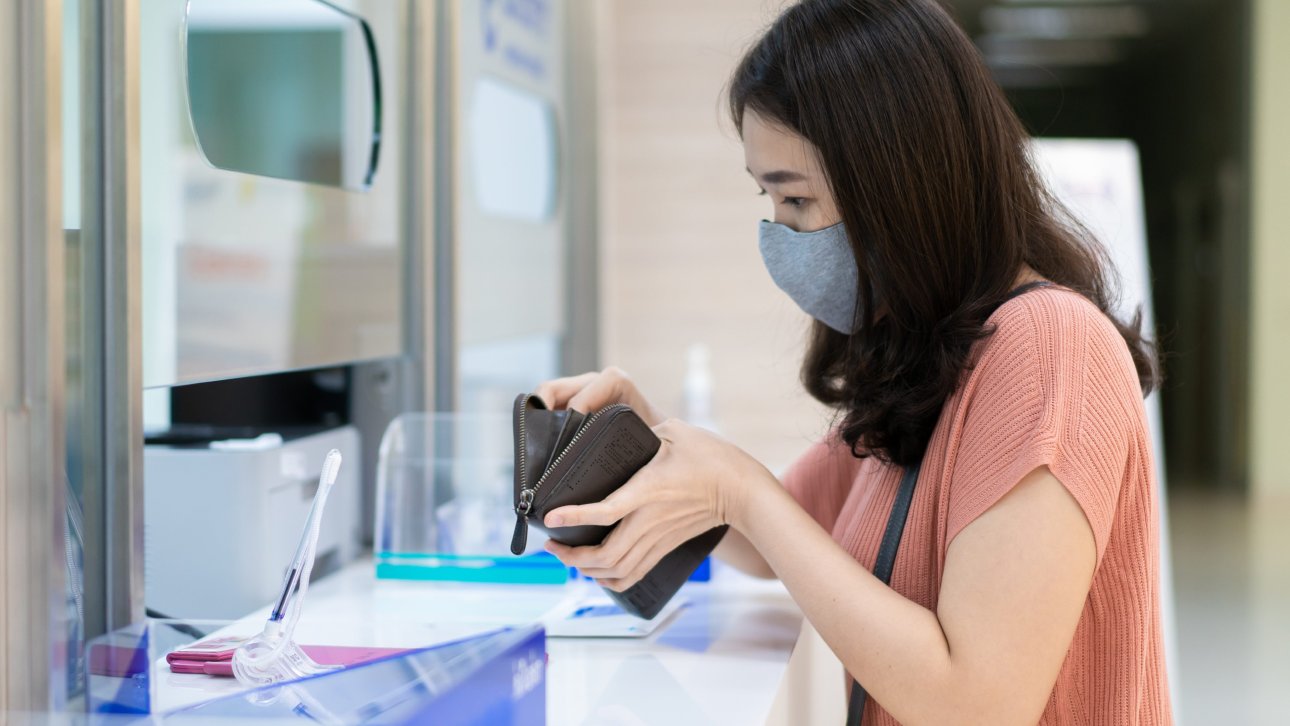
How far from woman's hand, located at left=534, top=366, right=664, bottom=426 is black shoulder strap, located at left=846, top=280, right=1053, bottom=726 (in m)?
0.32

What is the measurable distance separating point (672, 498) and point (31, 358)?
0.61 metres

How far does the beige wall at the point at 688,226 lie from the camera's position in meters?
3.57

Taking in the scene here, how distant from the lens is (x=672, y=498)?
1.25 meters

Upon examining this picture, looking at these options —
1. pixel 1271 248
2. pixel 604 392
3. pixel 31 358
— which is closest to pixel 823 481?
pixel 604 392

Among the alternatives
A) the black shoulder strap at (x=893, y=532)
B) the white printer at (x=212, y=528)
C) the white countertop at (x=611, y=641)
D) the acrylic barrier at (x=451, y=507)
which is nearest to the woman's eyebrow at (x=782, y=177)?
the black shoulder strap at (x=893, y=532)

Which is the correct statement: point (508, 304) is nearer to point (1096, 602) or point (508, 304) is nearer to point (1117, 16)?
point (1096, 602)

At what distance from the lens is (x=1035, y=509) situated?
3.64 ft

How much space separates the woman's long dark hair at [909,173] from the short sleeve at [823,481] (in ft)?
0.98

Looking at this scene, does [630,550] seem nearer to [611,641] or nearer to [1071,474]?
[611,641]

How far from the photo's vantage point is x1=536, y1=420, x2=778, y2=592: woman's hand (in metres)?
1.25

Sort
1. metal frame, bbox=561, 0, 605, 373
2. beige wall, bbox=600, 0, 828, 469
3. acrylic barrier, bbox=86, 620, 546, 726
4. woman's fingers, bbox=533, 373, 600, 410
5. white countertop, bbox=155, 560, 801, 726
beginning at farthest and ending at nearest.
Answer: beige wall, bbox=600, 0, 828, 469
metal frame, bbox=561, 0, 605, 373
woman's fingers, bbox=533, 373, 600, 410
white countertop, bbox=155, 560, 801, 726
acrylic barrier, bbox=86, 620, 546, 726

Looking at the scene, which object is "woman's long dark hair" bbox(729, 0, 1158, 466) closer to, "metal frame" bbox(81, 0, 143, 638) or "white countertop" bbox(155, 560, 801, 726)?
"white countertop" bbox(155, 560, 801, 726)

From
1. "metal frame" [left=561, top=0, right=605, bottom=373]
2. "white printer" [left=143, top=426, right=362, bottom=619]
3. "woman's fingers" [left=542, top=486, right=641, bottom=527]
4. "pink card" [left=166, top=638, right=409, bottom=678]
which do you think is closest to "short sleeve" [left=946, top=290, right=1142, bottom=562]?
"woman's fingers" [left=542, top=486, right=641, bottom=527]

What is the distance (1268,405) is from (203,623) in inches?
307
